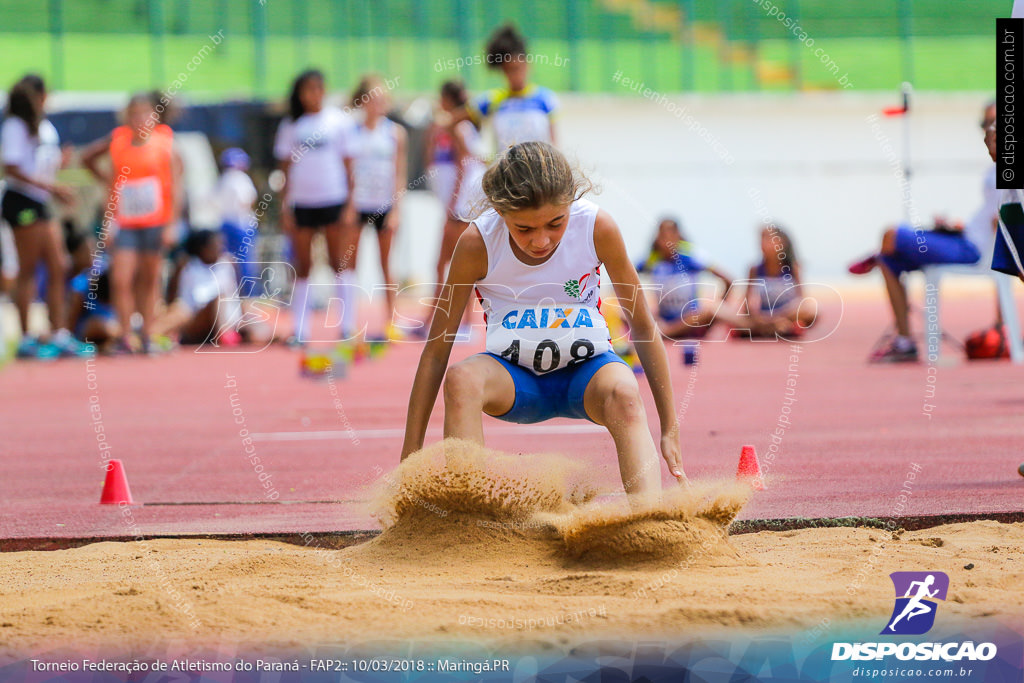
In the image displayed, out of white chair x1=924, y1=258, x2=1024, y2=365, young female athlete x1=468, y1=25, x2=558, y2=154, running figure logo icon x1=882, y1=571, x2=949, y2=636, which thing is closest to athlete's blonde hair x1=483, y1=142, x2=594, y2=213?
running figure logo icon x1=882, y1=571, x2=949, y2=636

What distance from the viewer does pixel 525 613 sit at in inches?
111

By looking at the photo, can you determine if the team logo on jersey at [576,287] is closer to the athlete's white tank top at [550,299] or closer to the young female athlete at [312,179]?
the athlete's white tank top at [550,299]

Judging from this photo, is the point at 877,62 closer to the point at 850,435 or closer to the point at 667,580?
the point at 850,435

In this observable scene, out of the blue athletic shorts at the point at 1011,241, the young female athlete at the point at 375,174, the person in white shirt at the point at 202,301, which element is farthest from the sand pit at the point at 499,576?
the person in white shirt at the point at 202,301

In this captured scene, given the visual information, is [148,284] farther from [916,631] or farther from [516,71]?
[916,631]

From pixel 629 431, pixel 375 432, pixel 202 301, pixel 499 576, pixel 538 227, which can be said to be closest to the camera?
pixel 499 576

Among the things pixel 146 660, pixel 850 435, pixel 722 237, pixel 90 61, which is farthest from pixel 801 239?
pixel 146 660

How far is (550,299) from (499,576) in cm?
97

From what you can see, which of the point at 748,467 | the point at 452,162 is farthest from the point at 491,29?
the point at 748,467

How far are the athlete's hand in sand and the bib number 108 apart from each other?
0.40 meters

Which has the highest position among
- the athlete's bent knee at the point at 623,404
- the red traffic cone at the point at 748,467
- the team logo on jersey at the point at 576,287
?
the team logo on jersey at the point at 576,287

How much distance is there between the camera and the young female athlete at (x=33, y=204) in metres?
10.7

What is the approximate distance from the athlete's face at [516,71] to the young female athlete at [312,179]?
201 cm

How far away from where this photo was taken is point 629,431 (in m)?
3.52
